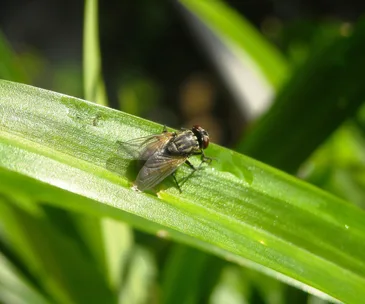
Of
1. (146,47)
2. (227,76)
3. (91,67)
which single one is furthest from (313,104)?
→ (146,47)

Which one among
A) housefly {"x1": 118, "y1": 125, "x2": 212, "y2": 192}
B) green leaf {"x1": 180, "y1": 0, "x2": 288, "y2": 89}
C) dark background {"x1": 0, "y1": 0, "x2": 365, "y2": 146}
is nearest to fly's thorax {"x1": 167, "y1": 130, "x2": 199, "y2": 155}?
housefly {"x1": 118, "y1": 125, "x2": 212, "y2": 192}

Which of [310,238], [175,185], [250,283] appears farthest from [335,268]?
[250,283]

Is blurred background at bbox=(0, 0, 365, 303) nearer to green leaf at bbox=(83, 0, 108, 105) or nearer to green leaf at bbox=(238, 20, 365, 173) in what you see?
green leaf at bbox=(238, 20, 365, 173)

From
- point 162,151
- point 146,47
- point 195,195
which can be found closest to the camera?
point 195,195

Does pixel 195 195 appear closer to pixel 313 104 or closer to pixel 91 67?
pixel 313 104

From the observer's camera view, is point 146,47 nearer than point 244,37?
No

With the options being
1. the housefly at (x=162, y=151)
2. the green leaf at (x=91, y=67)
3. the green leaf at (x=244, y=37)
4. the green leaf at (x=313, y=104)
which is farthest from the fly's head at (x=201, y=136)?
the green leaf at (x=244, y=37)
